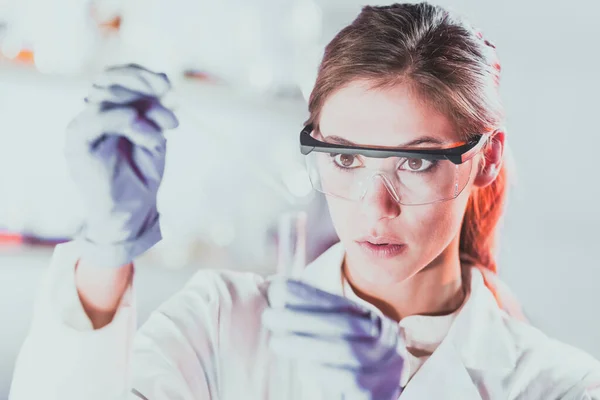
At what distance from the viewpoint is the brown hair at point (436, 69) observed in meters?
1.59

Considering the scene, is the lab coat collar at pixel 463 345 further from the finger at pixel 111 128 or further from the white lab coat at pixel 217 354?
the finger at pixel 111 128

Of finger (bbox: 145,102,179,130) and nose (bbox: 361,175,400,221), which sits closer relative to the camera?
nose (bbox: 361,175,400,221)

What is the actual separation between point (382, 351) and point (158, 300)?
590 mm

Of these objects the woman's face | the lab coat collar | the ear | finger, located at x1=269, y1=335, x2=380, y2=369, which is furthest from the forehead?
finger, located at x1=269, y1=335, x2=380, y2=369

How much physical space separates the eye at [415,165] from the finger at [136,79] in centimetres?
67

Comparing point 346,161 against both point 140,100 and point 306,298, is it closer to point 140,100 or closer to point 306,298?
point 306,298

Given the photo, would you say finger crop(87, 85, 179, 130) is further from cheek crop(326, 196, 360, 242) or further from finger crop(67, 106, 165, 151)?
cheek crop(326, 196, 360, 242)

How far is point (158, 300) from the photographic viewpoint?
1.75m

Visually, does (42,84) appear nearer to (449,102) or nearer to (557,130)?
(449,102)

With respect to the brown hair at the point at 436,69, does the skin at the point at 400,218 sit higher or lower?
lower

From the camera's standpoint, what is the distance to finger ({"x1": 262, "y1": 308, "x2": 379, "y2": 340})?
1.71 meters

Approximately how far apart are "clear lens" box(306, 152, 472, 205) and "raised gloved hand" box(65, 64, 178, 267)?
0.46 m

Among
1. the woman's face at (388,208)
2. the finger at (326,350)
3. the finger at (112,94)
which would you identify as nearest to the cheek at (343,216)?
the woman's face at (388,208)

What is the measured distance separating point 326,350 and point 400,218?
1.27 feet
